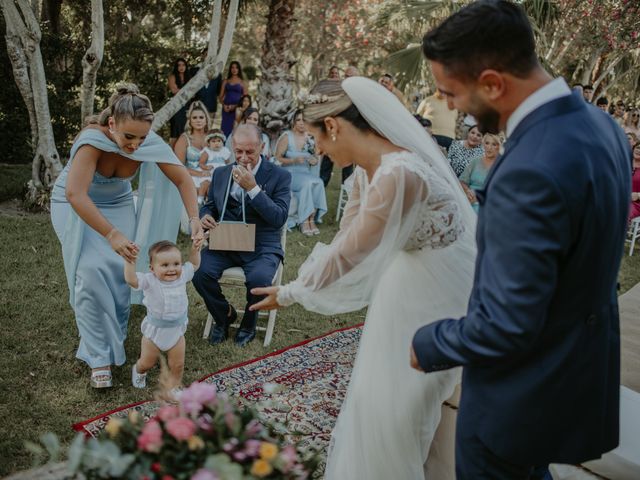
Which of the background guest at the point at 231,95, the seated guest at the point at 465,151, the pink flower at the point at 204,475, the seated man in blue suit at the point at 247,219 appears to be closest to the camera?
the pink flower at the point at 204,475

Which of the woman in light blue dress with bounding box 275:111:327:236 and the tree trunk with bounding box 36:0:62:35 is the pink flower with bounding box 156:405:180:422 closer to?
the woman in light blue dress with bounding box 275:111:327:236

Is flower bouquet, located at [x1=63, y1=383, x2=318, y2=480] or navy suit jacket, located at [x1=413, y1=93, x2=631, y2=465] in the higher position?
navy suit jacket, located at [x1=413, y1=93, x2=631, y2=465]

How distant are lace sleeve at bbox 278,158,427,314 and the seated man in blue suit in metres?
2.16

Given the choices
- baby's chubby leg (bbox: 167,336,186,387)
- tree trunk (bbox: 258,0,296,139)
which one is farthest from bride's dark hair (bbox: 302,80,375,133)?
tree trunk (bbox: 258,0,296,139)

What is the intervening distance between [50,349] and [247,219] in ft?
5.78

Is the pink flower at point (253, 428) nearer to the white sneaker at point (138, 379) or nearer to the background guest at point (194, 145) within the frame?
the white sneaker at point (138, 379)

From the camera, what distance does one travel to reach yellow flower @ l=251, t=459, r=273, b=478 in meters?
1.45

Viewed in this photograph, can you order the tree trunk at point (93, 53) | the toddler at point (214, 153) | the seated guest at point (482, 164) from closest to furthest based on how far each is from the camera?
the seated guest at point (482, 164), the tree trunk at point (93, 53), the toddler at point (214, 153)

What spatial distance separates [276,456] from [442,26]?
118 cm

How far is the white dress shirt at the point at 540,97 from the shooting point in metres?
1.50

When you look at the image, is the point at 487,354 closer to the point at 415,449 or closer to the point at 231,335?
the point at 415,449

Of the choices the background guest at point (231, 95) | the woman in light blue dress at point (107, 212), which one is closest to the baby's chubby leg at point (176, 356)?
the woman in light blue dress at point (107, 212)

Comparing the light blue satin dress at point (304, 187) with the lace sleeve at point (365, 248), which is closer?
the lace sleeve at point (365, 248)

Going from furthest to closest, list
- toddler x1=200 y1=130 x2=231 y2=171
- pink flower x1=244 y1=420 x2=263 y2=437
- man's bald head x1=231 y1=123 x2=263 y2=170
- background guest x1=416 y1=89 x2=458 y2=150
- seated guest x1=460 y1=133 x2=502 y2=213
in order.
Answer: background guest x1=416 y1=89 x2=458 y2=150 → toddler x1=200 y1=130 x2=231 y2=171 → seated guest x1=460 y1=133 x2=502 y2=213 → man's bald head x1=231 y1=123 x2=263 y2=170 → pink flower x1=244 y1=420 x2=263 y2=437
